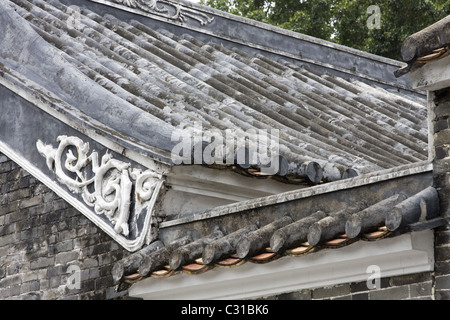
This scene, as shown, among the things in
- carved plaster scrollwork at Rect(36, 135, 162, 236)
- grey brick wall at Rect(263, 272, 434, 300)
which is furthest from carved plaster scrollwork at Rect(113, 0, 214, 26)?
grey brick wall at Rect(263, 272, 434, 300)

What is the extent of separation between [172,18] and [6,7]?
9.80 feet

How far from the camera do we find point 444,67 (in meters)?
6.77

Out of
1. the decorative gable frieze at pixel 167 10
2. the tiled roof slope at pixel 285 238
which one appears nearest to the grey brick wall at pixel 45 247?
the tiled roof slope at pixel 285 238

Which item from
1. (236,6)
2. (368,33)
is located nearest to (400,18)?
(368,33)

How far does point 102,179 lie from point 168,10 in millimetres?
4642

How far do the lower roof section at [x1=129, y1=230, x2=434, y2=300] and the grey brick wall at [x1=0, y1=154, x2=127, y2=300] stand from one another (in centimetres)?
69

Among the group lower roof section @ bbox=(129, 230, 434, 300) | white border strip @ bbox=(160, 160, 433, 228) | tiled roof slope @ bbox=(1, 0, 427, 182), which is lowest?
lower roof section @ bbox=(129, 230, 434, 300)

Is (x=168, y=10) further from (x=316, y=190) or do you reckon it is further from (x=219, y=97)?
(x=316, y=190)

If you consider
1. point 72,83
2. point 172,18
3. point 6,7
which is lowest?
point 72,83

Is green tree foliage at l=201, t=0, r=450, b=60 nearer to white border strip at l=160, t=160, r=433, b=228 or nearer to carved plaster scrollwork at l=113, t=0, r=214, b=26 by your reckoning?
carved plaster scrollwork at l=113, t=0, r=214, b=26

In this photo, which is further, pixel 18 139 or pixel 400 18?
pixel 400 18

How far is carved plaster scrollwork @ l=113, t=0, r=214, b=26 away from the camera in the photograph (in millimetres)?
12742

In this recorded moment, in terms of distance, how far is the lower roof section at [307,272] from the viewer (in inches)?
262
